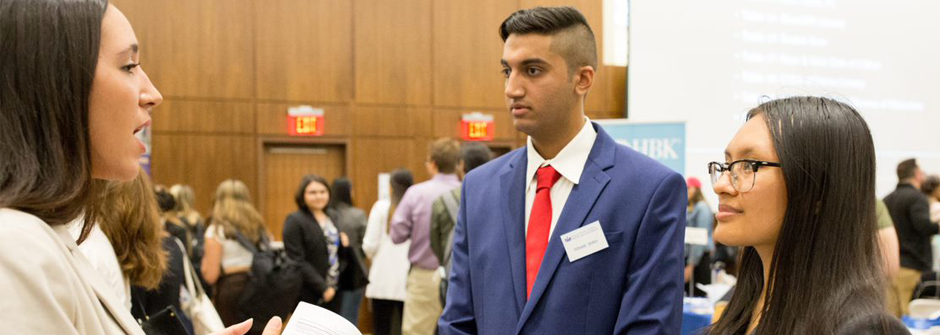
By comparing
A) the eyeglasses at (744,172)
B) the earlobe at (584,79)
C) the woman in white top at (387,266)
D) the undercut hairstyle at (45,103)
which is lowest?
the woman in white top at (387,266)

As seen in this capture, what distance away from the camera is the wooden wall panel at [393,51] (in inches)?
376

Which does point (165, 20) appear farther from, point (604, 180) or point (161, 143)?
point (604, 180)

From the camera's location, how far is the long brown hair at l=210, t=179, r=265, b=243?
5508mm

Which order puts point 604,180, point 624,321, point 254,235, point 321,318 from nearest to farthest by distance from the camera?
point 321,318
point 624,321
point 604,180
point 254,235

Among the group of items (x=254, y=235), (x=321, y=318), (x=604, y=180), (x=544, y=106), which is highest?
(x=544, y=106)

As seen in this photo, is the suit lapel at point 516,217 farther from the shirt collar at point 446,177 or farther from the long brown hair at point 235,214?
the long brown hair at point 235,214

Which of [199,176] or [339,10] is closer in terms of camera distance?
[199,176]

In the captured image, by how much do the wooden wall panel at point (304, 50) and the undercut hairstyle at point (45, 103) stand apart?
8165 millimetres

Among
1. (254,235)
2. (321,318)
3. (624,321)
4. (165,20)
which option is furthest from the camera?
(165,20)

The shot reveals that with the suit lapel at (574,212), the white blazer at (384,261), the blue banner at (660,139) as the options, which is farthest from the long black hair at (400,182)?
the suit lapel at (574,212)

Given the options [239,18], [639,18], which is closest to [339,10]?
[239,18]

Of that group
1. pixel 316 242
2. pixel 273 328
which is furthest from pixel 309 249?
pixel 273 328

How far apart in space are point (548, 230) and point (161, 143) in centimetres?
731

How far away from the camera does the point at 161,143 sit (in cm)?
868
